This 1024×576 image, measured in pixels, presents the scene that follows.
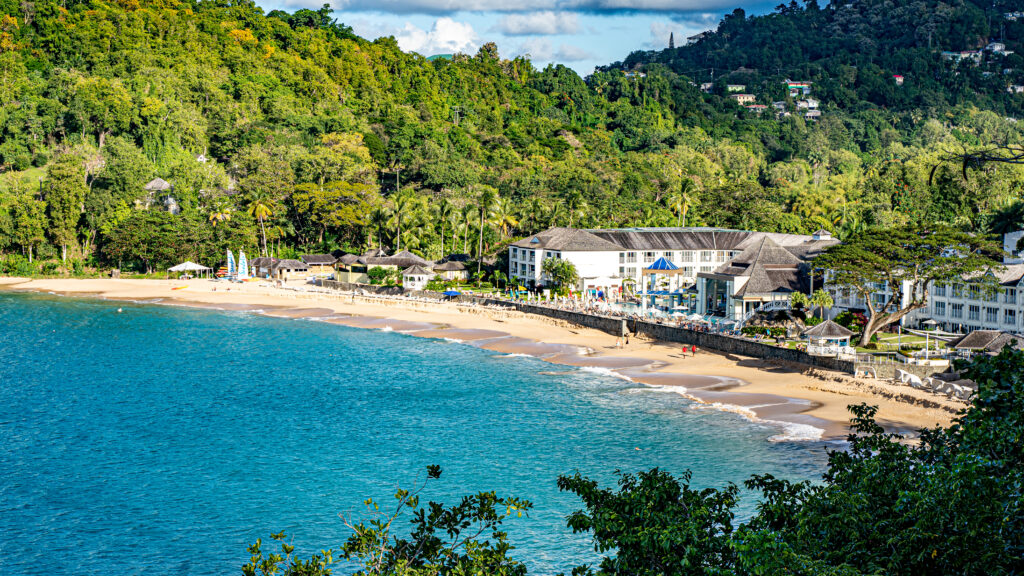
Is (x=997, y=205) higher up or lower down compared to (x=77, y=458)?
higher up

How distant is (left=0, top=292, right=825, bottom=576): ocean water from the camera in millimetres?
23641

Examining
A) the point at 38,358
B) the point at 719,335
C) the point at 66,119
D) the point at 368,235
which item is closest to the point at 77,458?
the point at 38,358

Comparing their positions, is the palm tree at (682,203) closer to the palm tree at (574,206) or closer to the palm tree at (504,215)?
the palm tree at (574,206)

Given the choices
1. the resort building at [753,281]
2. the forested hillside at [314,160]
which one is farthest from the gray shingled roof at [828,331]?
the forested hillside at [314,160]

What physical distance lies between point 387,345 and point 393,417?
751 inches

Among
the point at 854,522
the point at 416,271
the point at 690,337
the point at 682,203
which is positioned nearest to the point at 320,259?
the point at 416,271

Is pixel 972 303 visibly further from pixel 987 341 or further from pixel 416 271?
pixel 416 271

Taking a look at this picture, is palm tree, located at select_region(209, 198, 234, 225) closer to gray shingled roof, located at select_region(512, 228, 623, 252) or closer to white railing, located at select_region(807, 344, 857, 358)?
gray shingled roof, located at select_region(512, 228, 623, 252)

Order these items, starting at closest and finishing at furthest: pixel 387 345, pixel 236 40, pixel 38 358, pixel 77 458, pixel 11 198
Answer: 1. pixel 77 458
2. pixel 38 358
3. pixel 387 345
4. pixel 11 198
5. pixel 236 40

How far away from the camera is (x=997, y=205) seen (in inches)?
3730

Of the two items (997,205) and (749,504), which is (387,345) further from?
(997,205)

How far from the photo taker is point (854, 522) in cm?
1023

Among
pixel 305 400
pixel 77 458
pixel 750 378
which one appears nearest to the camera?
pixel 77 458

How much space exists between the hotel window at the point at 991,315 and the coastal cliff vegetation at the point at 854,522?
40.5 metres
